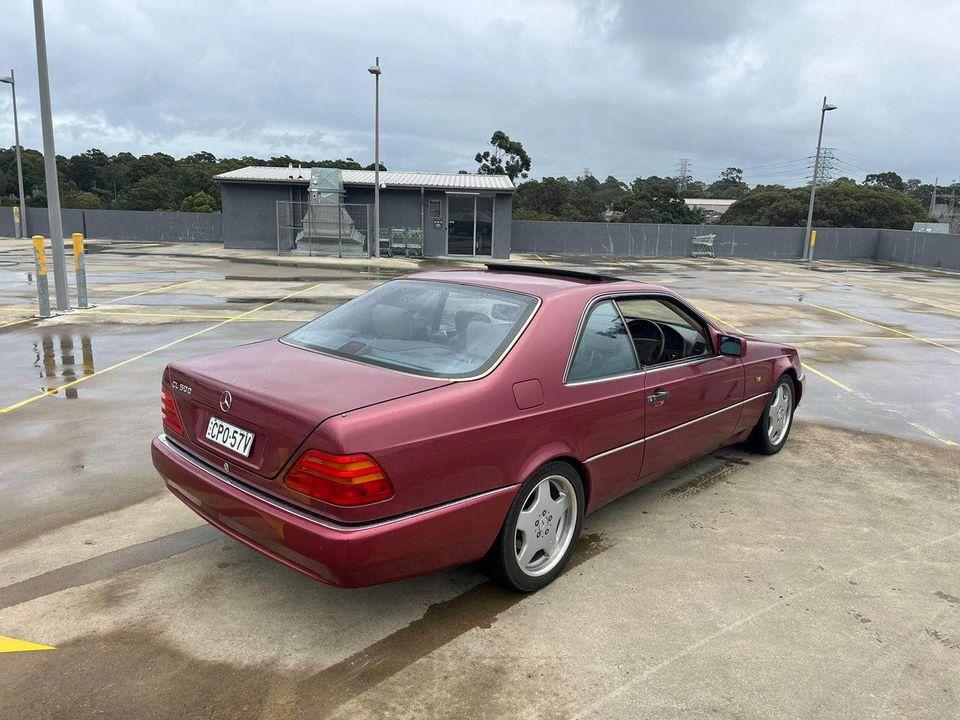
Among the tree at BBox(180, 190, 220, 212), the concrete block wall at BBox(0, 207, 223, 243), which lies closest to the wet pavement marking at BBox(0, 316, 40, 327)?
the concrete block wall at BBox(0, 207, 223, 243)

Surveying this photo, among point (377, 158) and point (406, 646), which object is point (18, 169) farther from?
point (406, 646)

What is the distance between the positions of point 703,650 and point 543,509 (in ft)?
3.02

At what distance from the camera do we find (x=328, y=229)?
2839cm

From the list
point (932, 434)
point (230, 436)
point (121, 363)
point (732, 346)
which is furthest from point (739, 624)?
point (121, 363)

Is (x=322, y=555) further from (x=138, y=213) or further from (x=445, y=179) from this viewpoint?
(x=138, y=213)

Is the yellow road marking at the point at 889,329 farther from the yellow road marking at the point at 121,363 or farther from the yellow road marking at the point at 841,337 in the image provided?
the yellow road marking at the point at 121,363

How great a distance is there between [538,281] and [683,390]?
1118mm

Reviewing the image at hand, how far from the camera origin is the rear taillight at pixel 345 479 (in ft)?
8.61

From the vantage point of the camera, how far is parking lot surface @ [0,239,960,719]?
2.64 metres

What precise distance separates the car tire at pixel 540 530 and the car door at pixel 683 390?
0.71 meters

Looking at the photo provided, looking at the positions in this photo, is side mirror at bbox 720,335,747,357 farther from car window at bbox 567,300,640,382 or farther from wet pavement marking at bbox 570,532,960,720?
wet pavement marking at bbox 570,532,960,720

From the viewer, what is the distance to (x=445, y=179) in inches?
1232

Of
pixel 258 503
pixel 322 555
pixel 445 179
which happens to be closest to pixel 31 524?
pixel 258 503

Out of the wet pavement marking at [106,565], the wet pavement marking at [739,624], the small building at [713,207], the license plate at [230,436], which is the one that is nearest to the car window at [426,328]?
the license plate at [230,436]
